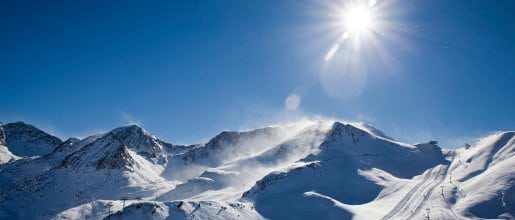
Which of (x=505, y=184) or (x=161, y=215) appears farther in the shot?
(x=505, y=184)

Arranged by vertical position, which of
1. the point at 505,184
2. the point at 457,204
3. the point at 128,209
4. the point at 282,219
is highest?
the point at 505,184

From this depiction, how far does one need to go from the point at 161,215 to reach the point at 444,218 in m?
97.2

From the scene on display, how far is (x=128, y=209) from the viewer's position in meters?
174

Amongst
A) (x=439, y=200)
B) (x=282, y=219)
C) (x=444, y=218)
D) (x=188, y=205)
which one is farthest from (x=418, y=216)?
(x=188, y=205)

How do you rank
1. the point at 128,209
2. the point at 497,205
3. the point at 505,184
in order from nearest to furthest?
1. the point at 128,209
2. the point at 497,205
3. the point at 505,184

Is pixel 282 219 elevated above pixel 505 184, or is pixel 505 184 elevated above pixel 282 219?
pixel 505 184

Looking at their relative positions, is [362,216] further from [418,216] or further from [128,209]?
[128,209]

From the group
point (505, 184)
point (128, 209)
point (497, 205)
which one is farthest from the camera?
point (505, 184)

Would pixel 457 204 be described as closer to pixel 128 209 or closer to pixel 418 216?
pixel 418 216

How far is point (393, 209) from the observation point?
651 ft

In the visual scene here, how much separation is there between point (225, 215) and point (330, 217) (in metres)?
41.2

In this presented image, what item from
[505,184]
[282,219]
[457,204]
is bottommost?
[282,219]

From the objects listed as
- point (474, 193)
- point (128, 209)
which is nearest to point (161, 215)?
point (128, 209)

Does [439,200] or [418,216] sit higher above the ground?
[439,200]
